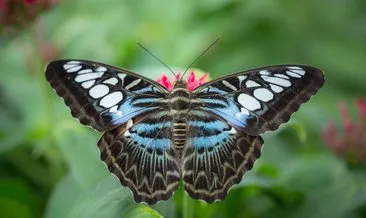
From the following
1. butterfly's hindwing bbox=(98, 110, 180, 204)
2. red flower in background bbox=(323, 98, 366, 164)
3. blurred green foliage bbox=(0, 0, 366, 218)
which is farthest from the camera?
red flower in background bbox=(323, 98, 366, 164)

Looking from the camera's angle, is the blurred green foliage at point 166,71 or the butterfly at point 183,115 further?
the blurred green foliage at point 166,71

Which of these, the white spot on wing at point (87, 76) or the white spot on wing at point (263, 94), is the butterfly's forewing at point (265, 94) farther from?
the white spot on wing at point (87, 76)

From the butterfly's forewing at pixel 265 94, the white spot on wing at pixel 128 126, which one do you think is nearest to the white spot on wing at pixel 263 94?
the butterfly's forewing at pixel 265 94

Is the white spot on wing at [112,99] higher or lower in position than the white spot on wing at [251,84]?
lower

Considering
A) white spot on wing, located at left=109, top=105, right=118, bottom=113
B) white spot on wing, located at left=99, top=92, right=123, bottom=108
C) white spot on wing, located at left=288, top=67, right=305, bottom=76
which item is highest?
white spot on wing, located at left=288, top=67, right=305, bottom=76

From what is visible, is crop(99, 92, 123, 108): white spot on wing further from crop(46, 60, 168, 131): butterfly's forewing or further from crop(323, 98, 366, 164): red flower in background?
crop(323, 98, 366, 164): red flower in background

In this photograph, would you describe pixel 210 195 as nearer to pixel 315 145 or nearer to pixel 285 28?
pixel 315 145

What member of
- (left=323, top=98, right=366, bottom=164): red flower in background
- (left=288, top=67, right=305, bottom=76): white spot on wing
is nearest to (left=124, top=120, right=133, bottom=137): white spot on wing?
(left=288, top=67, right=305, bottom=76): white spot on wing
